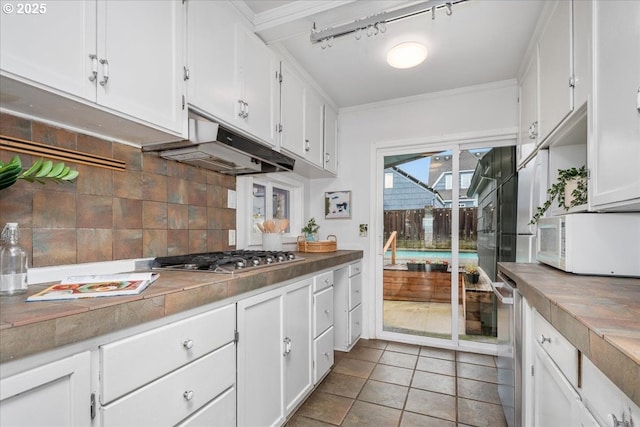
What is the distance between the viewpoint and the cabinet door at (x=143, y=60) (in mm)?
1176

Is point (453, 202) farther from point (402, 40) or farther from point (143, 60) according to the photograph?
point (143, 60)

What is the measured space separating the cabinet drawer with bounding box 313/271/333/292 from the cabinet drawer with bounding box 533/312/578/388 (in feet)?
4.11

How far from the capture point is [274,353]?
5.48 feet

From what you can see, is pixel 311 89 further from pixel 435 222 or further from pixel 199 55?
pixel 435 222

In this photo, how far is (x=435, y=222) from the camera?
313 cm

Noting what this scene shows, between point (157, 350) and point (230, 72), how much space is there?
146 cm

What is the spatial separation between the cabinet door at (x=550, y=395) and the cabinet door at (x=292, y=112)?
6.29 ft

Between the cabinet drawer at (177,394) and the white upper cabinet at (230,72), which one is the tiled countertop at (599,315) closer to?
the cabinet drawer at (177,394)

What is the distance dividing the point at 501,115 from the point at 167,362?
3.12 m

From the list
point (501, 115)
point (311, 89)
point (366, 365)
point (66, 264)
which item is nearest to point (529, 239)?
point (501, 115)

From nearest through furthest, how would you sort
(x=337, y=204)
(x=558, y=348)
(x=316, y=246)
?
(x=558, y=348)
(x=316, y=246)
(x=337, y=204)

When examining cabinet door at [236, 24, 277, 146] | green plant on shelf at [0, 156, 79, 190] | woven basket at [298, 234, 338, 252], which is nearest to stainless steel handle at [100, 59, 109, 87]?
green plant on shelf at [0, 156, 79, 190]

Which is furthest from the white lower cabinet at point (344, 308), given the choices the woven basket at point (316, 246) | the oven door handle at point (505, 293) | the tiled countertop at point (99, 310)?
the tiled countertop at point (99, 310)

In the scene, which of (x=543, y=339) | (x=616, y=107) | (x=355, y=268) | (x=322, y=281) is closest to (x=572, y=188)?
(x=616, y=107)
